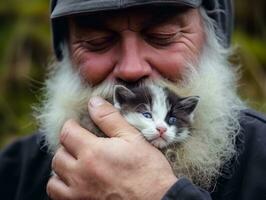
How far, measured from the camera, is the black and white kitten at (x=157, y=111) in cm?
264

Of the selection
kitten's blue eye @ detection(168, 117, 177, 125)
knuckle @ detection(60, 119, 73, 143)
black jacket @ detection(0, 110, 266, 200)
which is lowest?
black jacket @ detection(0, 110, 266, 200)

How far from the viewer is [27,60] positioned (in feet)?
19.1

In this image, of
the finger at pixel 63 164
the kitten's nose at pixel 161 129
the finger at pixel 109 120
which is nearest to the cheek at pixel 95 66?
the finger at pixel 109 120

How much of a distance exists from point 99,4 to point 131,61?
0.27 m

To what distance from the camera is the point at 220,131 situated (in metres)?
2.94

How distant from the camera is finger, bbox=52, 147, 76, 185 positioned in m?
2.74

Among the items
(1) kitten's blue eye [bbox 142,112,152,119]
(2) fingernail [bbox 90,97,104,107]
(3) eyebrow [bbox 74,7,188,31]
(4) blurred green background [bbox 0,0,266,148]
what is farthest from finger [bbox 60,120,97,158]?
(4) blurred green background [bbox 0,0,266,148]

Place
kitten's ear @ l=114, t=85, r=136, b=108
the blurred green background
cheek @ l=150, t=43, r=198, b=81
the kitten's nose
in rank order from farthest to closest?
the blurred green background, cheek @ l=150, t=43, r=198, b=81, kitten's ear @ l=114, t=85, r=136, b=108, the kitten's nose

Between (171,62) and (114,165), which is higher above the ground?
(171,62)

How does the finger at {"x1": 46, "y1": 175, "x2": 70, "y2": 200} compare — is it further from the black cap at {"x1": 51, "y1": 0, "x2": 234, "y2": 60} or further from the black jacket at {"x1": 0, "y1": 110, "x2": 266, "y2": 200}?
the black cap at {"x1": 51, "y1": 0, "x2": 234, "y2": 60}

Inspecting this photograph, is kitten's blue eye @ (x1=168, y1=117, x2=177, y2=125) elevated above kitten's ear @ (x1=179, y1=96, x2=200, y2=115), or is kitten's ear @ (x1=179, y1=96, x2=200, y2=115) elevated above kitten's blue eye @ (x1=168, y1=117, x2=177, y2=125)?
kitten's ear @ (x1=179, y1=96, x2=200, y2=115)

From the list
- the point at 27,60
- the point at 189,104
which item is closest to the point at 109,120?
the point at 189,104

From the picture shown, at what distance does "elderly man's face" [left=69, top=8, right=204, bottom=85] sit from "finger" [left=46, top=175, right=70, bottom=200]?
1.53 feet

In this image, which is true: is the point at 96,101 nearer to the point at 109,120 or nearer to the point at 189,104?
the point at 109,120
